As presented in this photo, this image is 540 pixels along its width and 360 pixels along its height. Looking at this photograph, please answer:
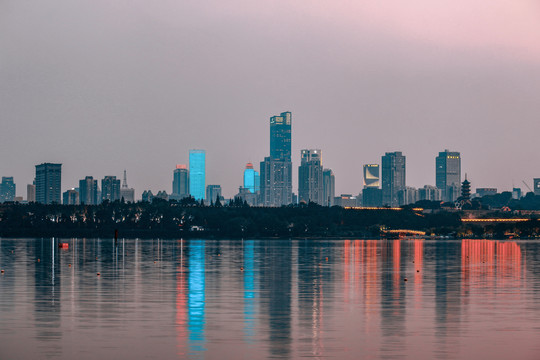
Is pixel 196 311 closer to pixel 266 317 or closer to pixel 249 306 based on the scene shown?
pixel 249 306

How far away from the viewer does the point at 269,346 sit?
38812mm

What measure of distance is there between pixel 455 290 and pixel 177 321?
29.6 metres

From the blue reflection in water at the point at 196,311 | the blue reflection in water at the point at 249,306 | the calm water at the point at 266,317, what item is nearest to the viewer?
the calm water at the point at 266,317

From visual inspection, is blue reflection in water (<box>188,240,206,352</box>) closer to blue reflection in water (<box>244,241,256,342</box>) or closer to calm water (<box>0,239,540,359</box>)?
calm water (<box>0,239,540,359</box>)

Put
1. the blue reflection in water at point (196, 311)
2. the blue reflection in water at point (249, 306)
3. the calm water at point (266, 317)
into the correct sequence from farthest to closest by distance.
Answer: the blue reflection in water at point (249, 306) < the blue reflection in water at point (196, 311) < the calm water at point (266, 317)

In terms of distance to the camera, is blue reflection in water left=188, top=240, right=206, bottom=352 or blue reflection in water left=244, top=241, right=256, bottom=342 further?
blue reflection in water left=244, top=241, right=256, bottom=342

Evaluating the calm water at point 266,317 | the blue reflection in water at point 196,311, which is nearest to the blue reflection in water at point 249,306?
the calm water at point 266,317

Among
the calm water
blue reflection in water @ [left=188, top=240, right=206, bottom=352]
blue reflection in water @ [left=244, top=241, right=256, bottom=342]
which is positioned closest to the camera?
the calm water

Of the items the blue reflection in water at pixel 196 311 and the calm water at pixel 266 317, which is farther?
the blue reflection in water at pixel 196 311

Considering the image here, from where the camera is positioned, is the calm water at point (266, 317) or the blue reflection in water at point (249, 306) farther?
the blue reflection in water at point (249, 306)

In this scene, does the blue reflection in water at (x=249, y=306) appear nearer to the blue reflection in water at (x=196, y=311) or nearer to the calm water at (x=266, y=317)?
the calm water at (x=266, y=317)

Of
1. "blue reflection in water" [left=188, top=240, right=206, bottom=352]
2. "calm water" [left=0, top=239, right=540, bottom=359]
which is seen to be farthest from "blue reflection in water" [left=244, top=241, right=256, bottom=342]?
"blue reflection in water" [left=188, top=240, right=206, bottom=352]

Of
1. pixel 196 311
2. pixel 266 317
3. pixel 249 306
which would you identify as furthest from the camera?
pixel 249 306

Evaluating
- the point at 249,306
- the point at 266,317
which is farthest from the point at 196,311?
the point at 266,317
